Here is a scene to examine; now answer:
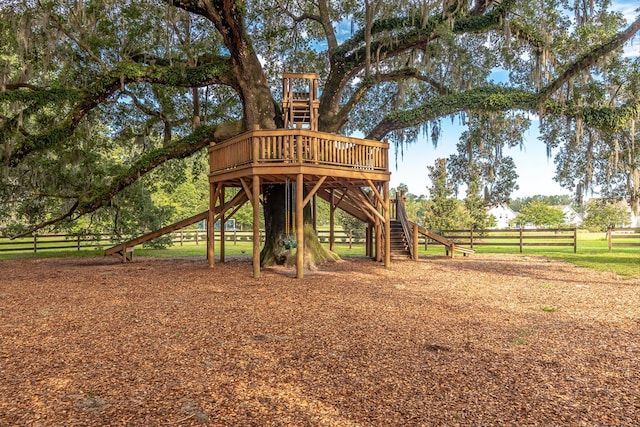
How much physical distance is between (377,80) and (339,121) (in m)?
2.09

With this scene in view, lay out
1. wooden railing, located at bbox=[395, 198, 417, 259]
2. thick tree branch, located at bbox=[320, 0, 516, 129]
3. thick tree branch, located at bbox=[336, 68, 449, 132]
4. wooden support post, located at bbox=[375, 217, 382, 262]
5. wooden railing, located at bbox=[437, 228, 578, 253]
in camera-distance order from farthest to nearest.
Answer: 1. wooden railing, located at bbox=[437, 228, 578, 253]
2. wooden railing, located at bbox=[395, 198, 417, 259]
3. wooden support post, located at bbox=[375, 217, 382, 262]
4. thick tree branch, located at bbox=[336, 68, 449, 132]
5. thick tree branch, located at bbox=[320, 0, 516, 129]

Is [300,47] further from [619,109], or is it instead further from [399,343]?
[399,343]

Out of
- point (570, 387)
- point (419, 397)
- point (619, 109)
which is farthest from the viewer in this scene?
point (619, 109)

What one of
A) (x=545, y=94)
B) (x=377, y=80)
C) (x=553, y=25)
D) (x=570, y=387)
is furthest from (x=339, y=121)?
(x=570, y=387)

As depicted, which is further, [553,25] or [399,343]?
[553,25]

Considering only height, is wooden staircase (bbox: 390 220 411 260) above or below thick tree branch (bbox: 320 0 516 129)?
below

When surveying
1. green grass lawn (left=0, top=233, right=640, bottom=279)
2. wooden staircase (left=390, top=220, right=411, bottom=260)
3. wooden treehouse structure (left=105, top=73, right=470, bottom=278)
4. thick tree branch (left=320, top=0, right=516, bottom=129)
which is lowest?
green grass lawn (left=0, top=233, right=640, bottom=279)

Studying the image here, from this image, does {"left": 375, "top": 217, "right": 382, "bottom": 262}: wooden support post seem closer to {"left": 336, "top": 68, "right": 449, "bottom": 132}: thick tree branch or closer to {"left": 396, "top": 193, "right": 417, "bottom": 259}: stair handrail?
{"left": 396, "top": 193, "right": 417, "bottom": 259}: stair handrail

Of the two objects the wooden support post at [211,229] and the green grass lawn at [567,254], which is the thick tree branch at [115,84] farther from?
the green grass lawn at [567,254]

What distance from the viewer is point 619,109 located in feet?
42.1

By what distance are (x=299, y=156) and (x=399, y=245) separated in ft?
23.7

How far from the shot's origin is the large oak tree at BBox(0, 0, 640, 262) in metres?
12.3

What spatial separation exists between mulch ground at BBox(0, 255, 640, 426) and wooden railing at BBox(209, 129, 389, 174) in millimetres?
3602

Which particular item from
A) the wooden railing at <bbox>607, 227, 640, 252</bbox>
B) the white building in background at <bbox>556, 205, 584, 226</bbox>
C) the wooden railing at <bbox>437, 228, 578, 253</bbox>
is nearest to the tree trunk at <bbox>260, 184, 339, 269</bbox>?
the wooden railing at <bbox>437, 228, 578, 253</bbox>
